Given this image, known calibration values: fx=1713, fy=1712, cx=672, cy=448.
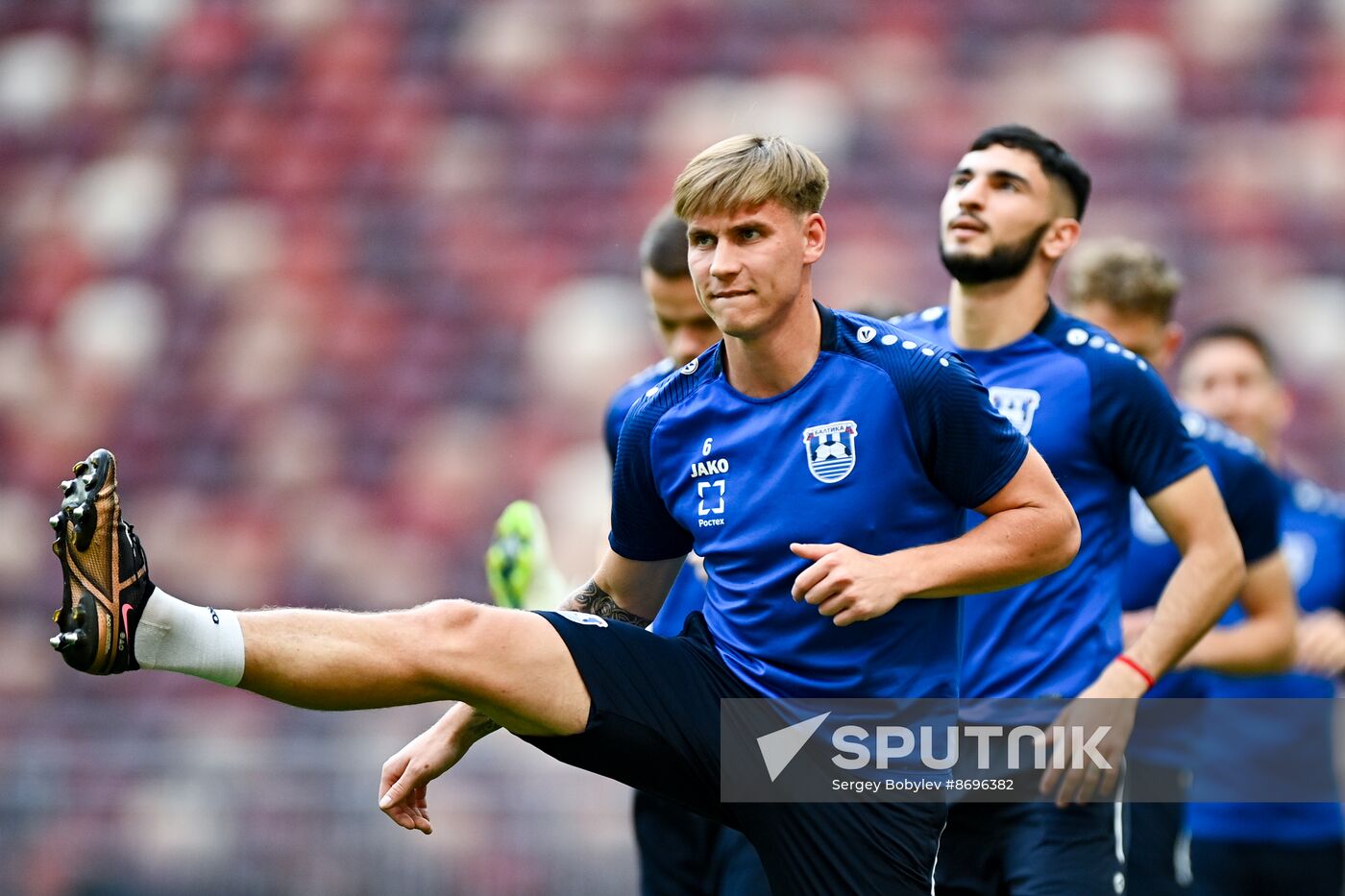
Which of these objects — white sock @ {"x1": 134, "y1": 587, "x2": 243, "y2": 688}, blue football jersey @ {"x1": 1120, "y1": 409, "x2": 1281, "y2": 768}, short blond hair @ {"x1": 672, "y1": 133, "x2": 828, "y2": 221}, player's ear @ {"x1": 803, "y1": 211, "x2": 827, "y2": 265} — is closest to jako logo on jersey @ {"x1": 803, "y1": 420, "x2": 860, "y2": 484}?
player's ear @ {"x1": 803, "y1": 211, "x2": 827, "y2": 265}

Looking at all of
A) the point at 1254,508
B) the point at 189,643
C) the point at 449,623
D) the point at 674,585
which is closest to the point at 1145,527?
the point at 1254,508

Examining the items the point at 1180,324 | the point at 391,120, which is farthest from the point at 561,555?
the point at 1180,324

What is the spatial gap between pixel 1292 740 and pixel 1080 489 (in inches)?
113

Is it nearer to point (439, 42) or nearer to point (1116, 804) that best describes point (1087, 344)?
point (1116, 804)

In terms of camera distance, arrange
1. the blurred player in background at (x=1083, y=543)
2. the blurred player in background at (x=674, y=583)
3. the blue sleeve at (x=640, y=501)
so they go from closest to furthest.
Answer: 1. the blue sleeve at (x=640, y=501)
2. the blurred player in background at (x=1083, y=543)
3. the blurred player in background at (x=674, y=583)

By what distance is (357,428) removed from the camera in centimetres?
1168

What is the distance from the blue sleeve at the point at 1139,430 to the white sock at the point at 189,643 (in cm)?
269

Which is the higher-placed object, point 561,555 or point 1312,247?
point 1312,247

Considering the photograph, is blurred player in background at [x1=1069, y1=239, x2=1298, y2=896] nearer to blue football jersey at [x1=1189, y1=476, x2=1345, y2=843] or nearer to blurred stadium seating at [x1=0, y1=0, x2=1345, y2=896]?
blue football jersey at [x1=1189, y1=476, x2=1345, y2=843]

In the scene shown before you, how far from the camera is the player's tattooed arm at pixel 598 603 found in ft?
15.6

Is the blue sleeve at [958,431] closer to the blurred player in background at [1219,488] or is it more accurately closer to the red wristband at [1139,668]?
the red wristband at [1139,668]

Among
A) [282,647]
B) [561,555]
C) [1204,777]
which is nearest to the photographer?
[282,647]

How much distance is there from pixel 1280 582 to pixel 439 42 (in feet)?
26.5

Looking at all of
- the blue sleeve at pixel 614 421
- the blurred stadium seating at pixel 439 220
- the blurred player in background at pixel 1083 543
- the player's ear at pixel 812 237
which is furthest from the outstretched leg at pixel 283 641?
the blurred stadium seating at pixel 439 220
